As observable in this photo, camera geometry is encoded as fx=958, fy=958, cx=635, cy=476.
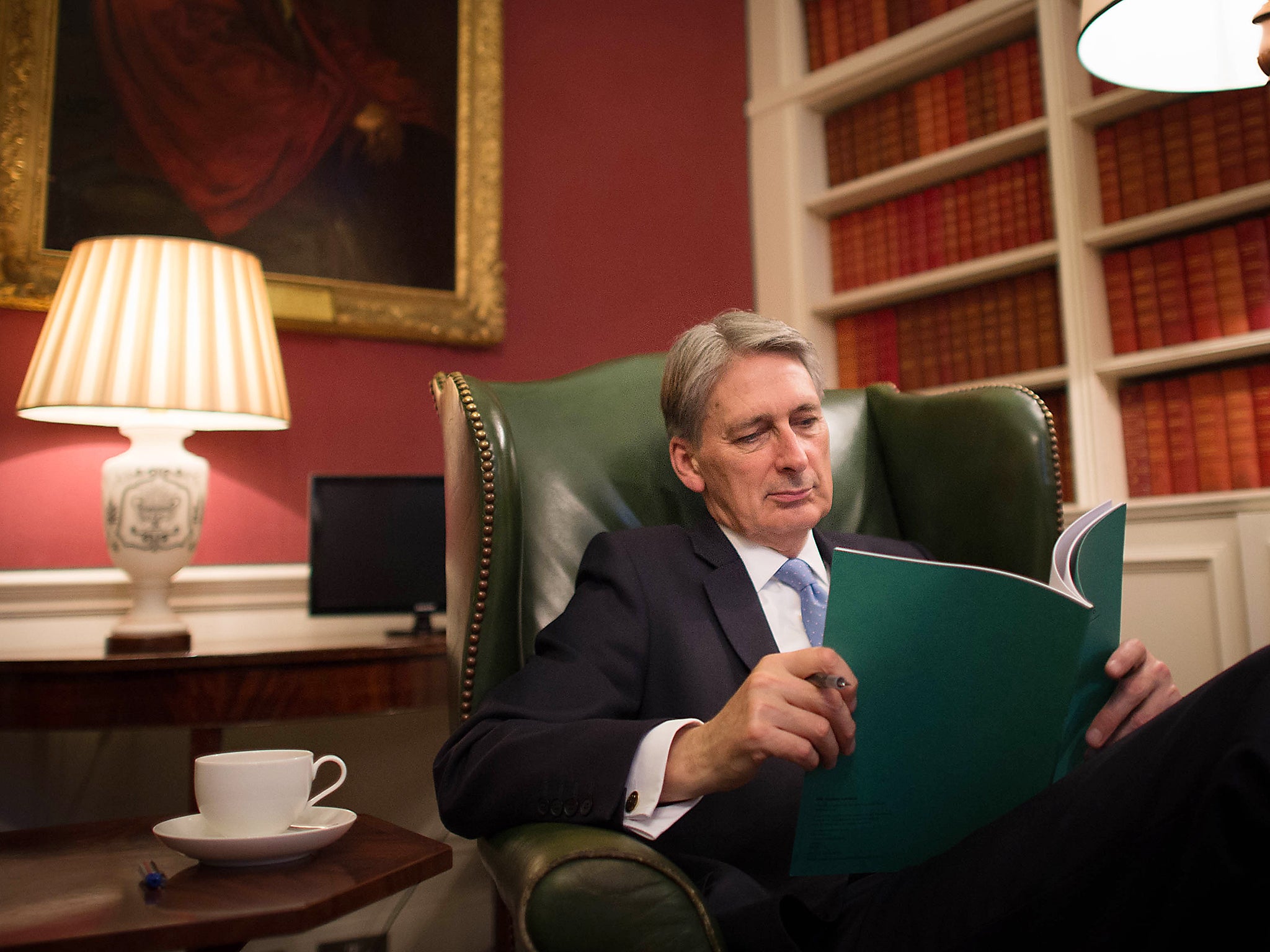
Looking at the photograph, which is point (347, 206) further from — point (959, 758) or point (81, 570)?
point (959, 758)

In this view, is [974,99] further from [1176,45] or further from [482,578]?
[482,578]

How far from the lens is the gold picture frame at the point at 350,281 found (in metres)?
1.99

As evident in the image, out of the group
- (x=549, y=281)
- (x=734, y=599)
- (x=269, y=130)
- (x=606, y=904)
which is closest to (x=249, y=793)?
(x=606, y=904)

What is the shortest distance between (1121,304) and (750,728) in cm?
199

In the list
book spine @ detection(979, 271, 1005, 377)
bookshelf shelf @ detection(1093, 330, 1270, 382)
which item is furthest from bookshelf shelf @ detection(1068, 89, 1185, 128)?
bookshelf shelf @ detection(1093, 330, 1270, 382)

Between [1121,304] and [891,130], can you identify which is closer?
[1121,304]

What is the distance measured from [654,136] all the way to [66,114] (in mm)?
1546

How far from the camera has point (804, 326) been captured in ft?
9.60

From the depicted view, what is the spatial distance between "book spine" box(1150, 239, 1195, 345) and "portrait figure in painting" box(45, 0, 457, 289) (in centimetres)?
173

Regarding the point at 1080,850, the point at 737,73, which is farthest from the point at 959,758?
the point at 737,73

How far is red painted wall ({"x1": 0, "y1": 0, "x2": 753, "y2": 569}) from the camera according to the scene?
79.4 inches

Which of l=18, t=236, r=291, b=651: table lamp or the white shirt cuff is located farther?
l=18, t=236, r=291, b=651: table lamp

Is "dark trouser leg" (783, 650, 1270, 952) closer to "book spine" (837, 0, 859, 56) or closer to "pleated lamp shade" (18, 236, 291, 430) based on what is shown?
"pleated lamp shade" (18, 236, 291, 430)

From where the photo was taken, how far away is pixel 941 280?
8.52 ft
